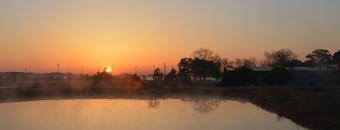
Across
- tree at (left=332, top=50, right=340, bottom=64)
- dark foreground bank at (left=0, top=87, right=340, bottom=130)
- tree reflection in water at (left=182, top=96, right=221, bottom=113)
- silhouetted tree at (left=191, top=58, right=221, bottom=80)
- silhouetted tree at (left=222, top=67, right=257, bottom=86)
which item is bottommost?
tree reflection in water at (left=182, top=96, right=221, bottom=113)

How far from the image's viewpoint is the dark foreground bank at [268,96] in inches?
1030

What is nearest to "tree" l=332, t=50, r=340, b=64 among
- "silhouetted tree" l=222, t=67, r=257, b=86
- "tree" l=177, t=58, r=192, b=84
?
"tree" l=177, t=58, r=192, b=84

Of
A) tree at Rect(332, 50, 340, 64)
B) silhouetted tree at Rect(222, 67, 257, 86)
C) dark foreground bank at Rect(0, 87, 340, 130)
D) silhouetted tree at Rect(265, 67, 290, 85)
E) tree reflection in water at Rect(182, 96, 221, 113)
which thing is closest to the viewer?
dark foreground bank at Rect(0, 87, 340, 130)

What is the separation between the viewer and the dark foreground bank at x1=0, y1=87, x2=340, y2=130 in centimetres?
2616

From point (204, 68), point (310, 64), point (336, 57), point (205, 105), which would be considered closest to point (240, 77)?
point (205, 105)

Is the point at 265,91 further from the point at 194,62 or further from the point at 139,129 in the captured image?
the point at 194,62

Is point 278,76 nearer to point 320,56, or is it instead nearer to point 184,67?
point 184,67

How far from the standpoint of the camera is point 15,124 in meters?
26.8

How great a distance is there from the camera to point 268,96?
47094 mm

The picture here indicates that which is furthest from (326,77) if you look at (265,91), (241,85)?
(265,91)

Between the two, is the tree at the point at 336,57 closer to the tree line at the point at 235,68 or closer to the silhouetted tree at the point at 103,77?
the tree line at the point at 235,68

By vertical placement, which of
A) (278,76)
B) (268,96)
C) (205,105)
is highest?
(278,76)

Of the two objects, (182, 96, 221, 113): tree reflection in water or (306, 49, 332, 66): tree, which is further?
(306, 49, 332, 66): tree

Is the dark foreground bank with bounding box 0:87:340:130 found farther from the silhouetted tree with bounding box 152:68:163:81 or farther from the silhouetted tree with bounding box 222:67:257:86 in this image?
the silhouetted tree with bounding box 152:68:163:81
